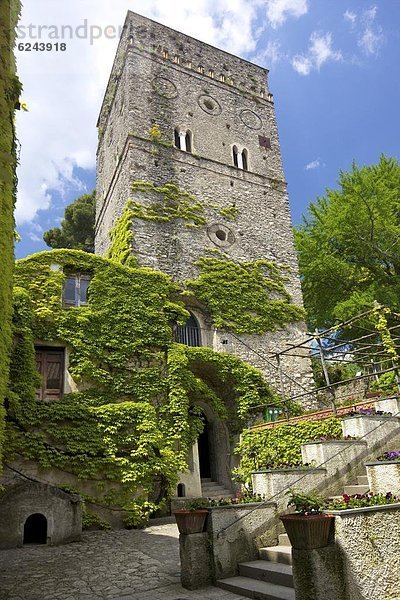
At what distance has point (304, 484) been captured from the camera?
6480mm

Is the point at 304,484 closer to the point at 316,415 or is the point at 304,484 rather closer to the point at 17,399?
the point at 316,415

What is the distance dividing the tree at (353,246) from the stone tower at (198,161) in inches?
67.2

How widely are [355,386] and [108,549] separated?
13845mm

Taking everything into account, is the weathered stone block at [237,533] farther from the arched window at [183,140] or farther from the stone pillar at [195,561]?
the arched window at [183,140]

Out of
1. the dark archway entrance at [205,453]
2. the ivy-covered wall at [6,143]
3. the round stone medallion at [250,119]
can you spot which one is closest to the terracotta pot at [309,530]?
the ivy-covered wall at [6,143]

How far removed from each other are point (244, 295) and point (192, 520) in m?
12.2

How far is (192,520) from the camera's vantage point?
5422mm

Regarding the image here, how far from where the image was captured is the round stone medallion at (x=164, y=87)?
19406mm

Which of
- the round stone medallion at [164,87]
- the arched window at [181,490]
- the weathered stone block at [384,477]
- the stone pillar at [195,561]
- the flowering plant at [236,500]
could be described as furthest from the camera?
the round stone medallion at [164,87]

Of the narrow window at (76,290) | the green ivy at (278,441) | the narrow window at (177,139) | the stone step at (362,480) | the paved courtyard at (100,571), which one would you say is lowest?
the paved courtyard at (100,571)

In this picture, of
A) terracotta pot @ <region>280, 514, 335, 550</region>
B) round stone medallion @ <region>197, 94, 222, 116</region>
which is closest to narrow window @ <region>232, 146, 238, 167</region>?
round stone medallion @ <region>197, 94, 222, 116</region>

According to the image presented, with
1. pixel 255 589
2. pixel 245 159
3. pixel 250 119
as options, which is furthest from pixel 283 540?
pixel 250 119

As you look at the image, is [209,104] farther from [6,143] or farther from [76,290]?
[6,143]

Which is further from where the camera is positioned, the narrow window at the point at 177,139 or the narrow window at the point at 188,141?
the narrow window at the point at 188,141
